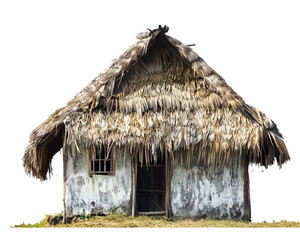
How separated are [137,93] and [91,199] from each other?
2968mm

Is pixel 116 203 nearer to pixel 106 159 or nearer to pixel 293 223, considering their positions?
pixel 106 159

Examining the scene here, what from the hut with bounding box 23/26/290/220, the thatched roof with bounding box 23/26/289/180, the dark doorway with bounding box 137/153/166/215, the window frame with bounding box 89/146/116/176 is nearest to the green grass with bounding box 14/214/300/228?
the hut with bounding box 23/26/290/220

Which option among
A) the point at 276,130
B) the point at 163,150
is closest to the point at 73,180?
the point at 163,150

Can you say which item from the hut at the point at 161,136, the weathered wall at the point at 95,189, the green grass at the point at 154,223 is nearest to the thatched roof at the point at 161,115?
the hut at the point at 161,136

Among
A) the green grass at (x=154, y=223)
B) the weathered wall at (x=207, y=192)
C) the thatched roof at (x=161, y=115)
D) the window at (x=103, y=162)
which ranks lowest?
the green grass at (x=154, y=223)

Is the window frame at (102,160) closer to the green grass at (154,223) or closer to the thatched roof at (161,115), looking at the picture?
the thatched roof at (161,115)

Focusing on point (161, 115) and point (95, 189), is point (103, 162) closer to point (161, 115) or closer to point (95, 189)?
point (95, 189)

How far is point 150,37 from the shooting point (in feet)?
45.0

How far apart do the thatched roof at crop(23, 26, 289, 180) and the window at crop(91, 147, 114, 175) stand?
1.06 feet

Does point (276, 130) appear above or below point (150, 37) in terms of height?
below

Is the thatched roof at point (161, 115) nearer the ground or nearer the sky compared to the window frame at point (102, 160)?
nearer the sky

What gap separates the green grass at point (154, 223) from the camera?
41.6 ft

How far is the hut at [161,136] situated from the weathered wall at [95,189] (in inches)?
1.0

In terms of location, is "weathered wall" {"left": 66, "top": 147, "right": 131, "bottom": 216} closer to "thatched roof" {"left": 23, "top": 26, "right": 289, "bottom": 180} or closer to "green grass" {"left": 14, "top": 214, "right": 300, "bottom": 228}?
"green grass" {"left": 14, "top": 214, "right": 300, "bottom": 228}
